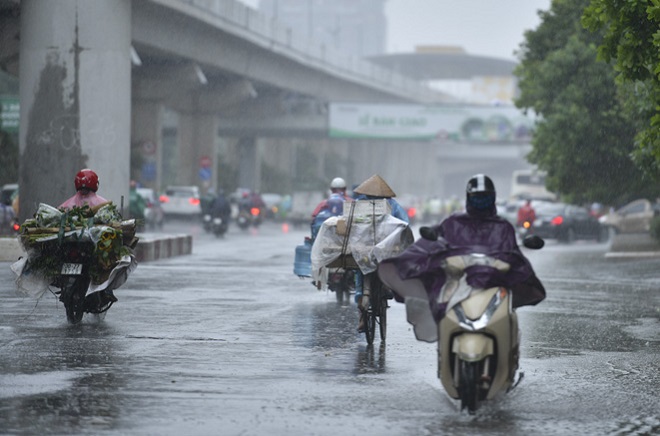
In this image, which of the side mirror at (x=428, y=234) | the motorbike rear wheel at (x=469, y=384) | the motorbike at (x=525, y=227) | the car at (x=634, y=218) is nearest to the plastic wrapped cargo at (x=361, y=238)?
the side mirror at (x=428, y=234)

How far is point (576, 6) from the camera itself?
37844 mm

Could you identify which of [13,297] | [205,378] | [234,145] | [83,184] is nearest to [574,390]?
[205,378]

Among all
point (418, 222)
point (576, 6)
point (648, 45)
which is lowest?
point (418, 222)

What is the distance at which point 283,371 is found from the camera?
10.4m

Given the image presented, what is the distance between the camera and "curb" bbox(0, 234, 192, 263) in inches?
983

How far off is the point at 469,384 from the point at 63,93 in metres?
20.0

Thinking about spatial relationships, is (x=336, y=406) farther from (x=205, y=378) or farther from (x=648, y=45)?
(x=648, y=45)

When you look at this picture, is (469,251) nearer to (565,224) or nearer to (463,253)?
(463,253)

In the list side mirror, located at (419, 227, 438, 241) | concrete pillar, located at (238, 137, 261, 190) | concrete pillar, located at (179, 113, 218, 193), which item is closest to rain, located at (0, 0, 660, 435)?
side mirror, located at (419, 227, 438, 241)

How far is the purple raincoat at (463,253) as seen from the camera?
871 cm

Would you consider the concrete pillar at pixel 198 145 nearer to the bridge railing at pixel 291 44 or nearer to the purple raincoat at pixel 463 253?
the bridge railing at pixel 291 44

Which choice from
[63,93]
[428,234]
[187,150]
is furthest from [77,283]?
[187,150]

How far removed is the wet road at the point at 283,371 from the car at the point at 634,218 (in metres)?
33.9

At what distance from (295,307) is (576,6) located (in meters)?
23.3
